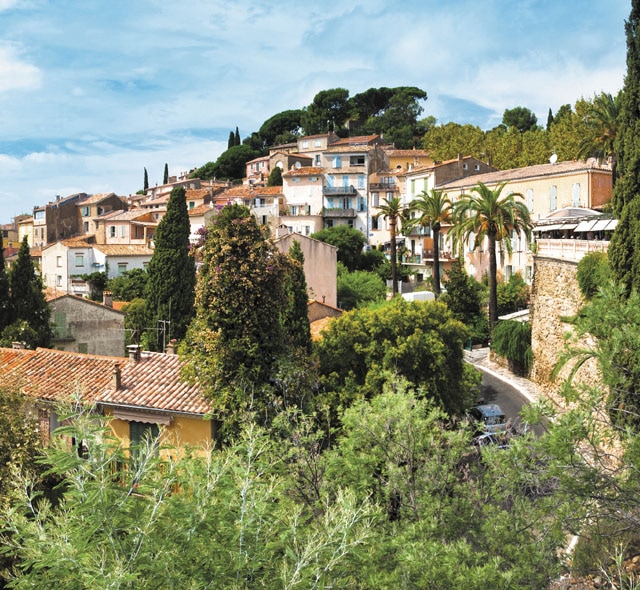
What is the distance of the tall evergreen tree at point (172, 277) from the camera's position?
1406 inches

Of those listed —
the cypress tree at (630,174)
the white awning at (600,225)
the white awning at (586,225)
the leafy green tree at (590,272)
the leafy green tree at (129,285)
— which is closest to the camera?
the cypress tree at (630,174)

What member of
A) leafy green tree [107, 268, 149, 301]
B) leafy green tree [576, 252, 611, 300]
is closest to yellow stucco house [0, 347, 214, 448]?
leafy green tree [576, 252, 611, 300]

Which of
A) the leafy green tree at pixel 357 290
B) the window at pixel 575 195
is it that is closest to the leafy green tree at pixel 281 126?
the leafy green tree at pixel 357 290

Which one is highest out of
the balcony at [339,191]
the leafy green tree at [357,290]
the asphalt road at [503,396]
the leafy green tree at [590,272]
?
the balcony at [339,191]

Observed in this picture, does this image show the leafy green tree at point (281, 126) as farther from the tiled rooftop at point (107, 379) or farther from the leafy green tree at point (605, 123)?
the tiled rooftop at point (107, 379)

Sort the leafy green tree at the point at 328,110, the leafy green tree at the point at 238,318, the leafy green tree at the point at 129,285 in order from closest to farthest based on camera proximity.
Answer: the leafy green tree at the point at 238,318
the leafy green tree at the point at 129,285
the leafy green tree at the point at 328,110

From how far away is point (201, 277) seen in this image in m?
19.7

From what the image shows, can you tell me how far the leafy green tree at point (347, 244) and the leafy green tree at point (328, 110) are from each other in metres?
57.3

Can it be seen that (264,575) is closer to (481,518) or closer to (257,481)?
(257,481)

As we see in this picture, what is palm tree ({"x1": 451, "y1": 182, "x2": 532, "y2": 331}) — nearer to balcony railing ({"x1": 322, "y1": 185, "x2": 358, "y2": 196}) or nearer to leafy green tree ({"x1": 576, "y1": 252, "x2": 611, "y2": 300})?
leafy green tree ({"x1": 576, "y1": 252, "x2": 611, "y2": 300})

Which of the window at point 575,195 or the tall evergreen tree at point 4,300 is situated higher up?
the window at point 575,195

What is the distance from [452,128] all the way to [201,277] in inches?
2928

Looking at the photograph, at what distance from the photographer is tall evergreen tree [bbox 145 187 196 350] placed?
35719mm

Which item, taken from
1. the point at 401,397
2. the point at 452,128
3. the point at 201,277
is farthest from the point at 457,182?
the point at 401,397
